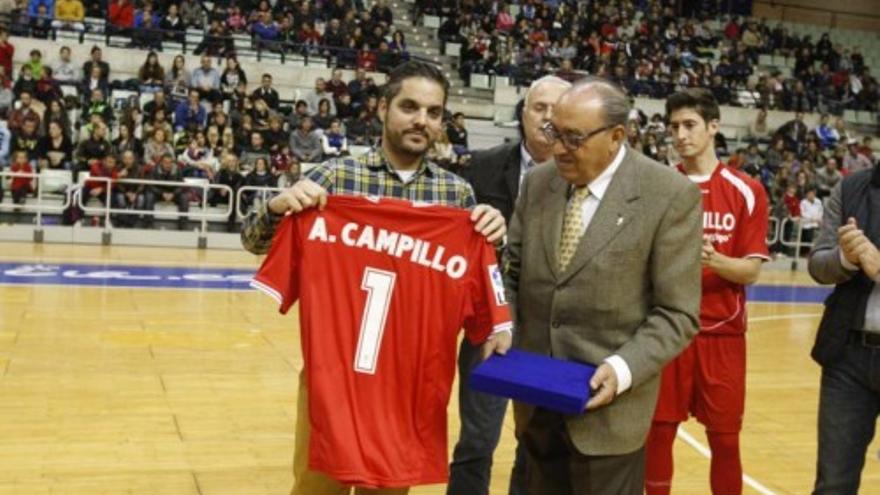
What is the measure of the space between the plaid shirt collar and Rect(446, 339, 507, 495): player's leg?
0.99 m

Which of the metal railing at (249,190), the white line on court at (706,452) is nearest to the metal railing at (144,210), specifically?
the metal railing at (249,190)

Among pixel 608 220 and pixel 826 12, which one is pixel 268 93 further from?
pixel 826 12

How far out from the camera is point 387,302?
3293 mm

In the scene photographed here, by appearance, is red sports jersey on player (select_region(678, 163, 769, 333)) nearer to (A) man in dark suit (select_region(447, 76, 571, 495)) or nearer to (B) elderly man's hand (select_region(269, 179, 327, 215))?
(A) man in dark suit (select_region(447, 76, 571, 495))

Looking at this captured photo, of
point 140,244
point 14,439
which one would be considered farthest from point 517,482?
point 140,244

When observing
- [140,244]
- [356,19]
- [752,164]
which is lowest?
[140,244]

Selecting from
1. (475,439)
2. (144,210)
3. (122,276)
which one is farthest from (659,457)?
(144,210)

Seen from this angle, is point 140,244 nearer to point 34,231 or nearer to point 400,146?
point 34,231

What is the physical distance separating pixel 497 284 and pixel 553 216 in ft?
0.90

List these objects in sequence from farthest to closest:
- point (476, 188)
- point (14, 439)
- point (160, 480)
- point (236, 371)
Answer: point (236, 371), point (14, 439), point (160, 480), point (476, 188)

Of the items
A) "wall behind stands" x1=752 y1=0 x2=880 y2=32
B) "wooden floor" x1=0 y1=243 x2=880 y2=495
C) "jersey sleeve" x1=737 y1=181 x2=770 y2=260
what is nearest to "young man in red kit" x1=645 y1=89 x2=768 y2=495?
"jersey sleeve" x1=737 y1=181 x2=770 y2=260

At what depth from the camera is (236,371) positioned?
7.66m

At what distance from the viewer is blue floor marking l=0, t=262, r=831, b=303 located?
11.3 metres

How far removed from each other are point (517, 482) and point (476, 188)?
4.04 feet
